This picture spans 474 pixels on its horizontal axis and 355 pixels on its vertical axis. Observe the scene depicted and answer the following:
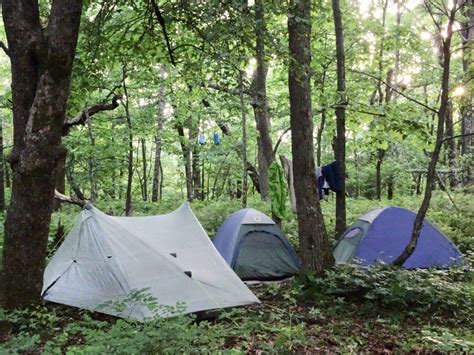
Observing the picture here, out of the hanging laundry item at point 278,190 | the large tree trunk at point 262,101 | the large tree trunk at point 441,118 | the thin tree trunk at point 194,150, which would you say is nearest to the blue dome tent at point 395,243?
the large tree trunk at point 441,118

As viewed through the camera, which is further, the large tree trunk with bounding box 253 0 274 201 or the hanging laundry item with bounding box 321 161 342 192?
the hanging laundry item with bounding box 321 161 342 192

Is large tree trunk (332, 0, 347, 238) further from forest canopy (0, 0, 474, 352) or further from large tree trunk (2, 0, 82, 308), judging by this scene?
large tree trunk (2, 0, 82, 308)

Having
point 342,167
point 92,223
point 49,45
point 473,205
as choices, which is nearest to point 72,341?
point 92,223

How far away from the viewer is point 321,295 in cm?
606

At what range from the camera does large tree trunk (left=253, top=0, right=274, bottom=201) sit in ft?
16.0

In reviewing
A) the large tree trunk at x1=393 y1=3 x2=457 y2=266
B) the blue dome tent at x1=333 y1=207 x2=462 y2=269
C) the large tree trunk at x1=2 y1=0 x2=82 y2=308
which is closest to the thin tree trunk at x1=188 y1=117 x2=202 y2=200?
the blue dome tent at x1=333 y1=207 x2=462 y2=269

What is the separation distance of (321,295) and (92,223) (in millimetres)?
3289

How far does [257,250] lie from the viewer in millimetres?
7938

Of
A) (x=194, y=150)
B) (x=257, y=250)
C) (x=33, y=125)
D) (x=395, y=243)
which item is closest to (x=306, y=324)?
(x=257, y=250)

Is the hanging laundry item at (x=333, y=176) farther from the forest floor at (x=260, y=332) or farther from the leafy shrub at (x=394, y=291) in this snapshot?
the forest floor at (x=260, y=332)

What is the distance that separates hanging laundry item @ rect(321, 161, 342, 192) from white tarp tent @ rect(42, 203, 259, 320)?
8.73 ft

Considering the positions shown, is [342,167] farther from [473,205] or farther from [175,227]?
[473,205]

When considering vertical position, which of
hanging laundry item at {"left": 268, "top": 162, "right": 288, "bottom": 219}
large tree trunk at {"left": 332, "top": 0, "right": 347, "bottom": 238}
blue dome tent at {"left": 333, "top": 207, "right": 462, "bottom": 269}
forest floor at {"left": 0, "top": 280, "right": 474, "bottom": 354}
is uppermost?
large tree trunk at {"left": 332, "top": 0, "right": 347, "bottom": 238}

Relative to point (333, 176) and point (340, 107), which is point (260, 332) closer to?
point (333, 176)
